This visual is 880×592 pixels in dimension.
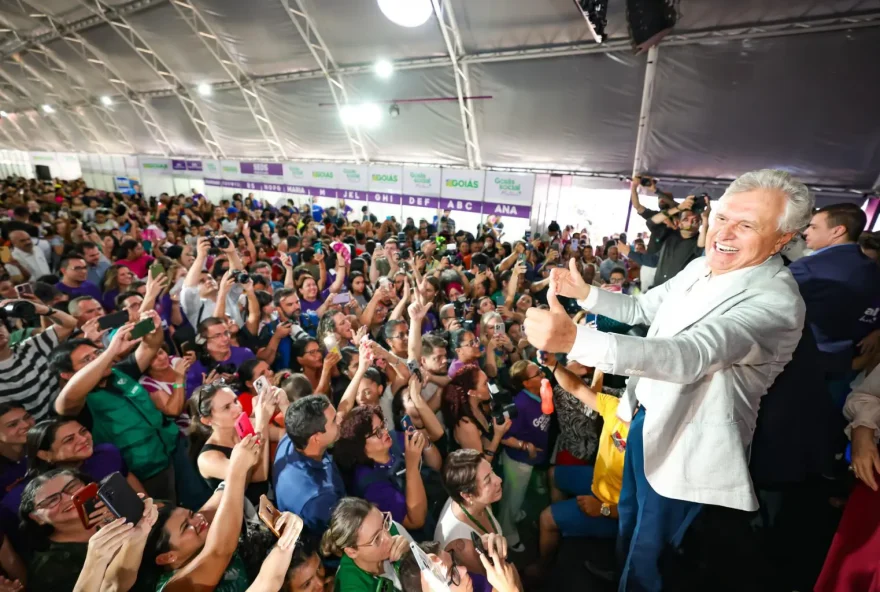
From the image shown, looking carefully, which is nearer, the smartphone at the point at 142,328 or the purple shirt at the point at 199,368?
the smartphone at the point at 142,328

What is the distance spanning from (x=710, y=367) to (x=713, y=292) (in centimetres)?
37

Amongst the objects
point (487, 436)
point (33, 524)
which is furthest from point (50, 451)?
point (487, 436)

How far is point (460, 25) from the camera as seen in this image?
28.5 feet

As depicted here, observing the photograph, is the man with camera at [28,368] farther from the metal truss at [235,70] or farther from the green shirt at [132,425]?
the metal truss at [235,70]

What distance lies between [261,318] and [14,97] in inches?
1146

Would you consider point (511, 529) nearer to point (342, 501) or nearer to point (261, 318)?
point (342, 501)

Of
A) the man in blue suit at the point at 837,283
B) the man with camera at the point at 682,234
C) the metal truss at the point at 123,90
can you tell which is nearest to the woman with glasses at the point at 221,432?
the man in blue suit at the point at 837,283

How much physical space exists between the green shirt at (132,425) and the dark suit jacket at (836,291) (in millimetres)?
3795

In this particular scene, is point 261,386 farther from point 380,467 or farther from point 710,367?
point 710,367

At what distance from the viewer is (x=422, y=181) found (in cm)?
1110

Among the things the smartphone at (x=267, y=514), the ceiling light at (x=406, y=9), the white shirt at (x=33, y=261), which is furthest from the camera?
the ceiling light at (x=406, y=9)

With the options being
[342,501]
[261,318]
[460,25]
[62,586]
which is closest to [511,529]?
[342,501]

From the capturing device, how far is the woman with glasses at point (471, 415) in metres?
2.61

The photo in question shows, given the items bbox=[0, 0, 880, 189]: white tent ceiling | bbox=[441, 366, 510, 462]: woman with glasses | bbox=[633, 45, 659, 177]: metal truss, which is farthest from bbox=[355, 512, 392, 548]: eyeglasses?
bbox=[0, 0, 880, 189]: white tent ceiling
